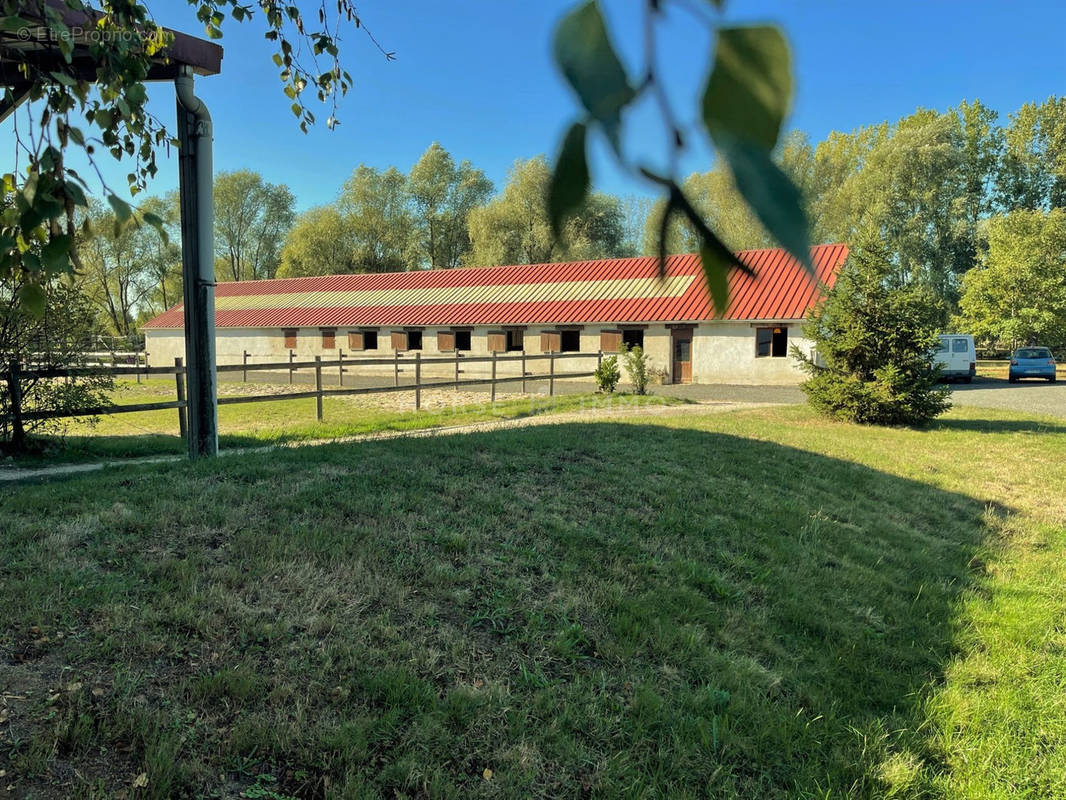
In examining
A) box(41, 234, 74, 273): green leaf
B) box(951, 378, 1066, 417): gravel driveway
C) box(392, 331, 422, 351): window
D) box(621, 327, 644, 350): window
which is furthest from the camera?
box(392, 331, 422, 351): window

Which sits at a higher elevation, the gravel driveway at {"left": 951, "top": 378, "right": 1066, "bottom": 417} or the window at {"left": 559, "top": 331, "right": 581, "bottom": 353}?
the window at {"left": 559, "top": 331, "right": 581, "bottom": 353}

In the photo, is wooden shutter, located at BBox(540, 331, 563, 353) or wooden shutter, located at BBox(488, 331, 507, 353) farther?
wooden shutter, located at BBox(488, 331, 507, 353)

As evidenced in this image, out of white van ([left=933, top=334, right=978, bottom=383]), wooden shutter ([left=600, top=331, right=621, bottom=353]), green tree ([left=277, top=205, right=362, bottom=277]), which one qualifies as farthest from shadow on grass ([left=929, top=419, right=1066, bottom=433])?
green tree ([left=277, top=205, right=362, bottom=277])

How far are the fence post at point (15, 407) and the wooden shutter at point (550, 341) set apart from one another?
19.7 meters

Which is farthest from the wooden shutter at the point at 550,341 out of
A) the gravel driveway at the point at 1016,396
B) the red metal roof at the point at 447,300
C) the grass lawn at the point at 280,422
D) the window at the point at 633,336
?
the gravel driveway at the point at 1016,396

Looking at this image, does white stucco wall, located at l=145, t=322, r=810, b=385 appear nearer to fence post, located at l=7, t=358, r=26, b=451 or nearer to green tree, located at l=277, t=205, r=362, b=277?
fence post, located at l=7, t=358, r=26, b=451

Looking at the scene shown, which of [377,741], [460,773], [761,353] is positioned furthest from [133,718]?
[761,353]

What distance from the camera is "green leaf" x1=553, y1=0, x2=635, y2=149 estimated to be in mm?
430

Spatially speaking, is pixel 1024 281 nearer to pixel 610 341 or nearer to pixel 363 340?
pixel 610 341

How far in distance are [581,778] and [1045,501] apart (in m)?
7.80

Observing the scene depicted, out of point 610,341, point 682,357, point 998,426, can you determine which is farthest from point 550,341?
point 998,426

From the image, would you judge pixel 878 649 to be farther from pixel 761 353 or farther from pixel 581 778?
pixel 761 353

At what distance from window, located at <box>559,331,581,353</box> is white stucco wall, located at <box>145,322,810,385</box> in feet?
1.77

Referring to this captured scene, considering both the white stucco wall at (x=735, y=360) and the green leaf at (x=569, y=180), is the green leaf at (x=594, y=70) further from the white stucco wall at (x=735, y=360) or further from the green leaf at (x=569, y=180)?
the white stucco wall at (x=735, y=360)
